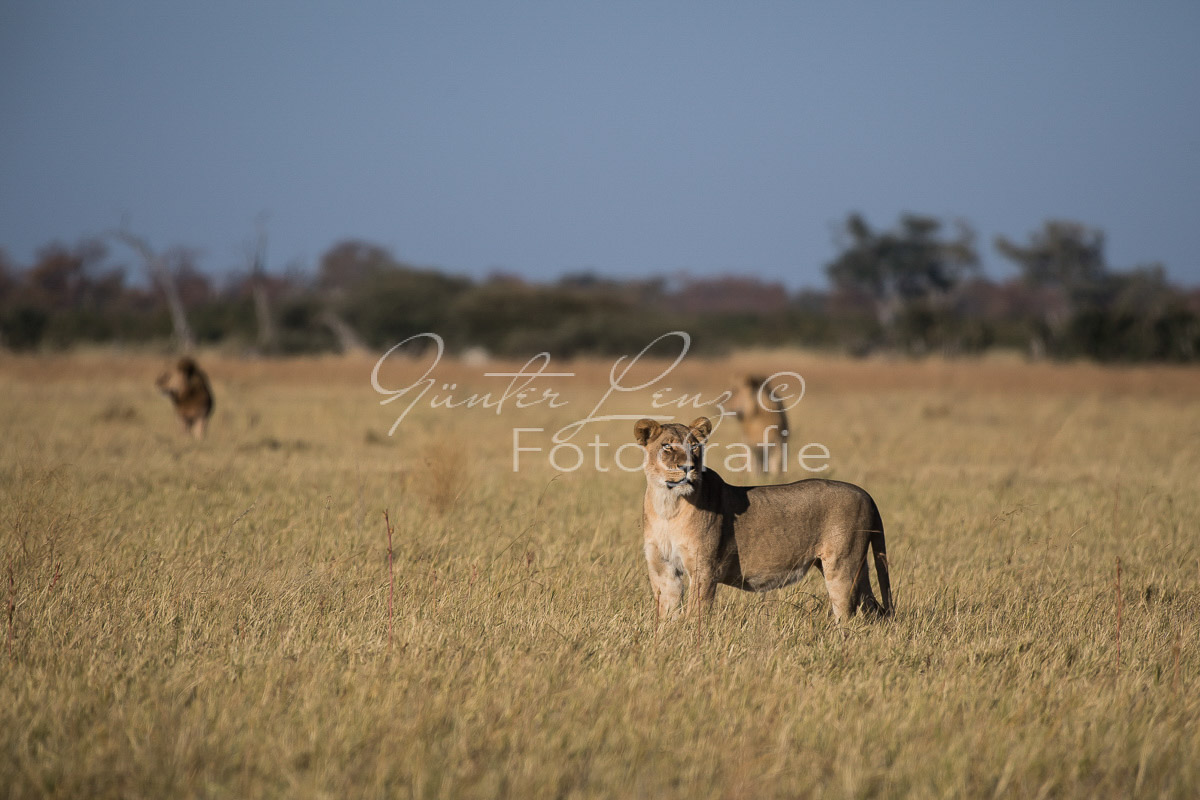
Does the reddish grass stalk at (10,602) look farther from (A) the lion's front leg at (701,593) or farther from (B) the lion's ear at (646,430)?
(A) the lion's front leg at (701,593)

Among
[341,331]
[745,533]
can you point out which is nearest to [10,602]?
[745,533]

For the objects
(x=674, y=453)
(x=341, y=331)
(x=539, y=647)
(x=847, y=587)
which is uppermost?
(x=341, y=331)

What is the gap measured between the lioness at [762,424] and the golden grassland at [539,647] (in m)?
1.50

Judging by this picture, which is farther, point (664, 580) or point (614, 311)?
point (614, 311)

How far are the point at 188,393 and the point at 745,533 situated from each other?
10470 millimetres

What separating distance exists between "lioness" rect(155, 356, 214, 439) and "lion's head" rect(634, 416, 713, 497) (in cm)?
1008

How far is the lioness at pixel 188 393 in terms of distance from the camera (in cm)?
1407

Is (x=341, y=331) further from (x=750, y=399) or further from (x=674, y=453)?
(x=674, y=453)

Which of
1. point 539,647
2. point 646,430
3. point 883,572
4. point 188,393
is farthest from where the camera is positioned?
point 188,393

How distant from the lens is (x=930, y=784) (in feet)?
12.4

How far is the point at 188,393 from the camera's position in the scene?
14.1 meters

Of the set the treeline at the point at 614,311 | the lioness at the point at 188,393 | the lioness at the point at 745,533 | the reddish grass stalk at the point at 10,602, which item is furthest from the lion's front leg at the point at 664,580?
the treeline at the point at 614,311

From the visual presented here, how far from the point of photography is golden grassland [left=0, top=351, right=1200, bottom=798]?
3.80 meters

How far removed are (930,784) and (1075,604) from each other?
297 cm
